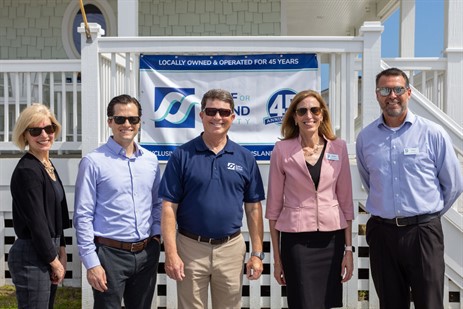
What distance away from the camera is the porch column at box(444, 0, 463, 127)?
6.70m

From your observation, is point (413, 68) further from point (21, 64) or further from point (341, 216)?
point (21, 64)

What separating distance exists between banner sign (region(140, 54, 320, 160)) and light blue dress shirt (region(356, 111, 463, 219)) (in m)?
1.61

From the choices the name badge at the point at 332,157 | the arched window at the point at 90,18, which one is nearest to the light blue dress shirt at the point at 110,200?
the name badge at the point at 332,157

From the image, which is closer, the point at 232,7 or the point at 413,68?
the point at 413,68

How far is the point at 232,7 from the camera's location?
9219mm

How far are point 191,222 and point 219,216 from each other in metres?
0.19

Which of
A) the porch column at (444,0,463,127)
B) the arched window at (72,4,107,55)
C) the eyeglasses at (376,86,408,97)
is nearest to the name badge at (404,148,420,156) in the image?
the eyeglasses at (376,86,408,97)

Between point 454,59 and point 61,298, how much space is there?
18.3 feet

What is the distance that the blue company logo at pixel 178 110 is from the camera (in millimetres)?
5145

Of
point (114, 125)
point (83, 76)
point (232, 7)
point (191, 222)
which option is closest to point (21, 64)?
point (83, 76)

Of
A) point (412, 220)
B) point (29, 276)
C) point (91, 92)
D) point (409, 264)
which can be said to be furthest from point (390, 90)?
point (91, 92)

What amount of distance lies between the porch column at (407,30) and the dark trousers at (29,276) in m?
7.82

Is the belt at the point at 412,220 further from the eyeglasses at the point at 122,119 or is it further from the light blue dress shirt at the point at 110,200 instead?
the eyeglasses at the point at 122,119

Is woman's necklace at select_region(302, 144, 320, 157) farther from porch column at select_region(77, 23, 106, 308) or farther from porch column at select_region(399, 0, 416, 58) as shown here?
porch column at select_region(399, 0, 416, 58)
